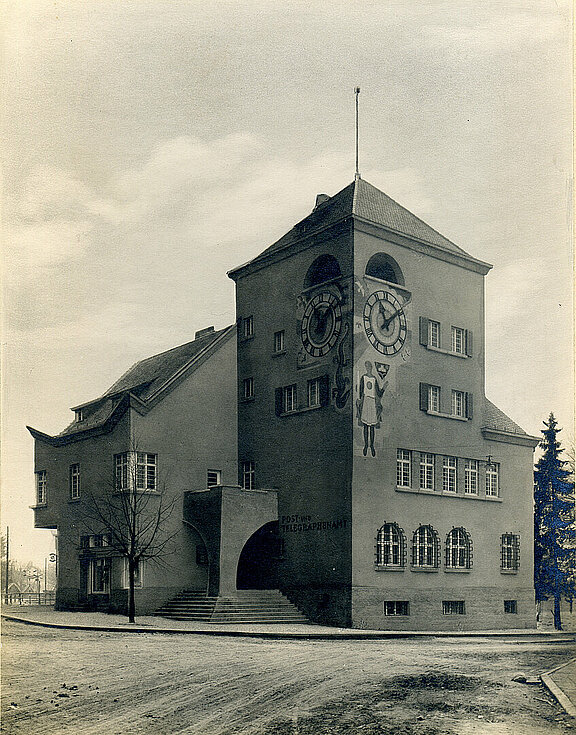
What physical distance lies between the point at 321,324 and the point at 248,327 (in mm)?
5399

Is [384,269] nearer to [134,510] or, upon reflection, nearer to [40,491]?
[134,510]

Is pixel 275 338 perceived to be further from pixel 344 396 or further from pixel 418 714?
pixel 418 714

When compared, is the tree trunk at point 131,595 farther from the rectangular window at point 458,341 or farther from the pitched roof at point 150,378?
the rectangular window at point 458,341

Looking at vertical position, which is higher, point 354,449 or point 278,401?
point 278,401

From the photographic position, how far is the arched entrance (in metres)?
38.0

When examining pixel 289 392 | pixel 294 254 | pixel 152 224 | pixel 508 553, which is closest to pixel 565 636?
pixel 508 553

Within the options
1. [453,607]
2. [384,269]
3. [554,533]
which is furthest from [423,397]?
[453,607]

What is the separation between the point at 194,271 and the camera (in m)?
24.6

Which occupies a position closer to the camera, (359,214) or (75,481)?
(359,214)

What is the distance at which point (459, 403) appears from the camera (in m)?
38.1

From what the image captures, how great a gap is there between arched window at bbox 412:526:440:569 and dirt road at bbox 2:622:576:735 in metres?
13.1

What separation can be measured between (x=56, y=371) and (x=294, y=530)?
19.3m

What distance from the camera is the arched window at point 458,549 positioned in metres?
37.6

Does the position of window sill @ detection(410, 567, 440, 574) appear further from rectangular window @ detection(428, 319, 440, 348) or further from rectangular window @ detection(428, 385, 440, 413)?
rectangular window @ detection(428, 319, 440, 348)
